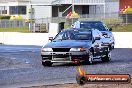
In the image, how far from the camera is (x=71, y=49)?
20.2 metres

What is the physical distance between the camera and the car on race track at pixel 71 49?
20.2m

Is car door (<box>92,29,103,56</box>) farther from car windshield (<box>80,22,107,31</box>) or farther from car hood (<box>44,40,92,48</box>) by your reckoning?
car windshield (<box>80,22,107,31</box>)

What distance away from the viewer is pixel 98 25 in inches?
1185

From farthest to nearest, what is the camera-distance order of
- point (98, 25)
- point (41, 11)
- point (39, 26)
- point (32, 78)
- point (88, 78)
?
point (41, 11) → point (39, 26) → point (98, 25) → point (32, 78) → point (88, 78)

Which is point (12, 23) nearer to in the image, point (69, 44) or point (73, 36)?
point (73, 36)

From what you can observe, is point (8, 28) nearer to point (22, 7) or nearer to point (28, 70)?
point (22, 7)

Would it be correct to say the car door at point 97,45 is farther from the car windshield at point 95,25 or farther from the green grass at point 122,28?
the green grass at point 122,28

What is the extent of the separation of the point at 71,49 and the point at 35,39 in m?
23.8

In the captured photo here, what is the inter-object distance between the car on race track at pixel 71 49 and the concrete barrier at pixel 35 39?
1558cm

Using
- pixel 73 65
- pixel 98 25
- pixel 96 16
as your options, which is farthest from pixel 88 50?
pixel 96 16

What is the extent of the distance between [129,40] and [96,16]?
977 inches

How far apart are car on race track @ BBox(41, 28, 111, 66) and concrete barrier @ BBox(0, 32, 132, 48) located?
15.6m

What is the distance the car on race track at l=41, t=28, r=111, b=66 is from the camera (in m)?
Result: 20.2

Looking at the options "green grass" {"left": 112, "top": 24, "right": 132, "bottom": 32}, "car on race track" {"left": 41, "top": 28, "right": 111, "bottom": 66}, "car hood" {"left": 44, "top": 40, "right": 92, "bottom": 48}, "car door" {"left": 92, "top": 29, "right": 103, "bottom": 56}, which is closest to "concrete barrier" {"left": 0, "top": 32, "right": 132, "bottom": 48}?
"green grass" {"left": 112, "top": 24, "right": 132, "bottom": 32}
